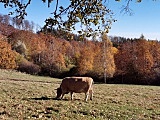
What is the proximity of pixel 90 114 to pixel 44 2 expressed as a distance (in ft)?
29.7

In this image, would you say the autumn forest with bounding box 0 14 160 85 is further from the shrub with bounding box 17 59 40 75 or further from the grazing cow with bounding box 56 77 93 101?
the grazing cow with bounding box 56 77 93 101

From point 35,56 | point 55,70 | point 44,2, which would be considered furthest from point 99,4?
point 35,56

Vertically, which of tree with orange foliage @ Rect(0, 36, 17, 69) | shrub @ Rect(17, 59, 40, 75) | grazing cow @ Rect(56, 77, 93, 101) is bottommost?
grazing cow @ Rect(56, 77, 93, 101)

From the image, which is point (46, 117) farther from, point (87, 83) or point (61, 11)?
point (87, 83)

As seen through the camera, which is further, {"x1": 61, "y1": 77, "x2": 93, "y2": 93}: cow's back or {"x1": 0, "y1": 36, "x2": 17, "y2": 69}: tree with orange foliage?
{"x1": 0, "y1": 36, "x2": 17, "y2": 69}: tree with orange foliage

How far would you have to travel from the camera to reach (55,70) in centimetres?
7988

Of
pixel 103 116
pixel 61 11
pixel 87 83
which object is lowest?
pixel 103 116

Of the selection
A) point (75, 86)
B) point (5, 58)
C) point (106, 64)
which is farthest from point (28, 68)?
point (75, 86)

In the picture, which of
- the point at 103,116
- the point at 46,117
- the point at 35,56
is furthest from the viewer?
the point at 35,56

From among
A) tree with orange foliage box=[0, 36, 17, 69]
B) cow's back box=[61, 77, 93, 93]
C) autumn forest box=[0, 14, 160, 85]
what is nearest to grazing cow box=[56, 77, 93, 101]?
cow's back box=[61, 77, 93, 93]

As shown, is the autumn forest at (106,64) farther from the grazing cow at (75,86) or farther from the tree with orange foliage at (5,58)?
the grazing cow at (75,86)

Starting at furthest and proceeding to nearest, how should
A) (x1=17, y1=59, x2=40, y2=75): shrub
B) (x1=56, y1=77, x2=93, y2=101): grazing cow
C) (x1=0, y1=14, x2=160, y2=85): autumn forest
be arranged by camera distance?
(x1=17, y1=59, x2=40, y2=75): shrub
(x1=0, y1=14, x2=160, y2=85): autumn forest
(x1=56, y1=77, x2=93, y2=101): grazing cow

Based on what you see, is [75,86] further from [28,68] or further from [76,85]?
[28,68]

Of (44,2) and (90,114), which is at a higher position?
(44,2)
